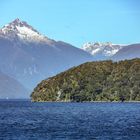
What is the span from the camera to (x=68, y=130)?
11025 cm

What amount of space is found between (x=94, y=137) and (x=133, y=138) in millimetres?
6603

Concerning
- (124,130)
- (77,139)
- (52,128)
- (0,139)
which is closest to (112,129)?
(124,130)

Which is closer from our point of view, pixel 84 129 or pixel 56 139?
pixel 56 139

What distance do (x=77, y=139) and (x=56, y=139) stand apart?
3.41m

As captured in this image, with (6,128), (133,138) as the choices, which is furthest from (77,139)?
(6,128)

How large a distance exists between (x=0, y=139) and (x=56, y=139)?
29.9 feet

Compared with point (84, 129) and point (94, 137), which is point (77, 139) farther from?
point (84, 129)

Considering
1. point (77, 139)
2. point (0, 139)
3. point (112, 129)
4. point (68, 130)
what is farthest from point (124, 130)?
point (0, 139)

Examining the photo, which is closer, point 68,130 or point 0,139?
point 0,139

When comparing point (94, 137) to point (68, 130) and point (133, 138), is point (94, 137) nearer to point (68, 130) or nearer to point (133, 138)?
point (133, 138)

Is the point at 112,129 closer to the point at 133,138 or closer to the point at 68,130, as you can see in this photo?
the point at 68,130

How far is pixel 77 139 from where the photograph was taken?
9350 centimetres

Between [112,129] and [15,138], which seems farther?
[112,129]

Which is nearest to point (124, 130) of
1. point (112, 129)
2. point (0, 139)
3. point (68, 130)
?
point (112, 129)
